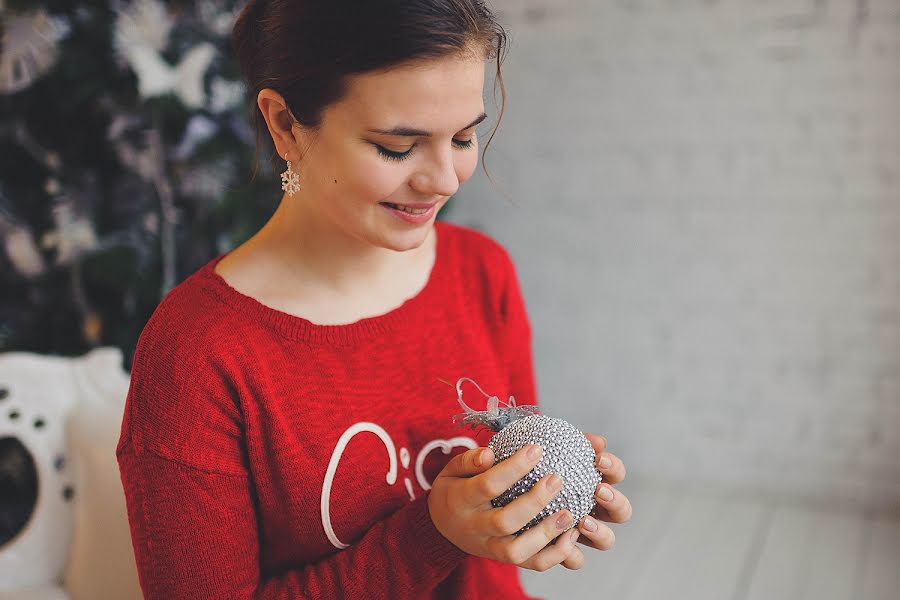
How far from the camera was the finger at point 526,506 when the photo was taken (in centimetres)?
80

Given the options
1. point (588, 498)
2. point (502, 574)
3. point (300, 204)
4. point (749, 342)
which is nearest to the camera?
point (588, 498)

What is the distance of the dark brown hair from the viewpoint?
83 cm

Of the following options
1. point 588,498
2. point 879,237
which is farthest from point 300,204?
point 879,237

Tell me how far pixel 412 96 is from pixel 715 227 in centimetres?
174

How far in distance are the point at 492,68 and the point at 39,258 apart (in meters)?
Result: 1.49

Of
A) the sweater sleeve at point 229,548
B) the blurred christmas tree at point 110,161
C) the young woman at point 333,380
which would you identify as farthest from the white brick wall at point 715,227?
→ the sweater sleeve at point 229,548

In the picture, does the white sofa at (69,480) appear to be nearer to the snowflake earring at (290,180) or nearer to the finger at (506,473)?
the snowflake earring at (290,180)

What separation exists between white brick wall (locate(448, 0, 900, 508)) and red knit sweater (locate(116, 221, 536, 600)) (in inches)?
60.2

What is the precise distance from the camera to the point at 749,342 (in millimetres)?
2395

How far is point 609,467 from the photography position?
3.00 feet

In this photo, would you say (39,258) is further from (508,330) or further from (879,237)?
(879,237)

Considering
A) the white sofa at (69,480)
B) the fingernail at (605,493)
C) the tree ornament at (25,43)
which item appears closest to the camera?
the fingernail at (605,493)

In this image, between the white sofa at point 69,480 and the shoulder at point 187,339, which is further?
the white sofa at point 69,480

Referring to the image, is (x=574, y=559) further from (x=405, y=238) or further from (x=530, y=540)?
Result: (x=405, y=238)
